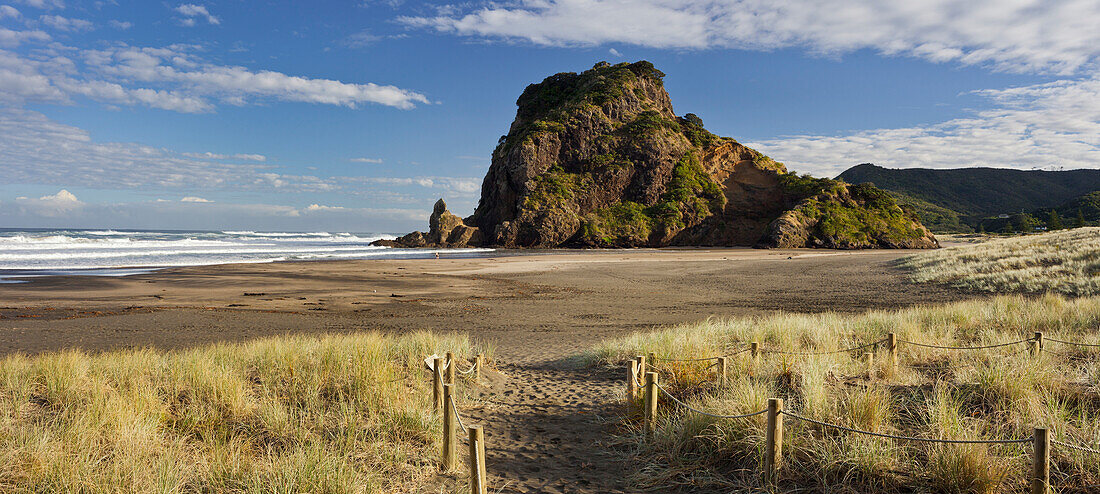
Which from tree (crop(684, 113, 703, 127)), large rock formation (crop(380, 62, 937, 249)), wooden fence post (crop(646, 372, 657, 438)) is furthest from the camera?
tree (crop(684, 113, 703, 127))

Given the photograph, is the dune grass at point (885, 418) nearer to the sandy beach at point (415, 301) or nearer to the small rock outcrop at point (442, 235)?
the sandy beach at point (415, 301)

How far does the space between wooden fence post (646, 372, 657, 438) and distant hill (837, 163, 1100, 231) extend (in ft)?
515

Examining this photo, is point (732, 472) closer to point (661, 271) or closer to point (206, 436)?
point (206, 436)

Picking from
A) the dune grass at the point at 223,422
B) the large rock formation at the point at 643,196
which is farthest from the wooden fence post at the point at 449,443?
the large rock formation at the point at 643,196

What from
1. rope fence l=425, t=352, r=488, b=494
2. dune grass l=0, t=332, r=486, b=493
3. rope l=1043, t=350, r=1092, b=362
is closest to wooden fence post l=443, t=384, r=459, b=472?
rope fence l=425, t=352, r=488, b=494

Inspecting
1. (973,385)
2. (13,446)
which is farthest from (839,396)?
(13,446)

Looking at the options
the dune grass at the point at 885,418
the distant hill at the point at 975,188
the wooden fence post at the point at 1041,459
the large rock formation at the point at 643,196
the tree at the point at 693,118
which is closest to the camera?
the wooden fence post at the point at 1041,459

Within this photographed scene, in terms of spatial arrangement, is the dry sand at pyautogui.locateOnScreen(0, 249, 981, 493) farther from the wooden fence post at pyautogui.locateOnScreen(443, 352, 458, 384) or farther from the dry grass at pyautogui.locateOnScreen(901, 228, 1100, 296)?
the dry grass at pyautogui.locateOnScreen(901, 228, 1100, 296)

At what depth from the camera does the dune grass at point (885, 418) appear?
14.6 feet

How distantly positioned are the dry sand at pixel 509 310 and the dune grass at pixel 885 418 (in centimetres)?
88

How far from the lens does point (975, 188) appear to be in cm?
16025

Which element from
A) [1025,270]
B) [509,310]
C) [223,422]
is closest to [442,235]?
[509,310]

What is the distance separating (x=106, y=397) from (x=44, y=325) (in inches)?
406

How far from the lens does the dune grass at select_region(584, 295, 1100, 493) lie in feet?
14.6
